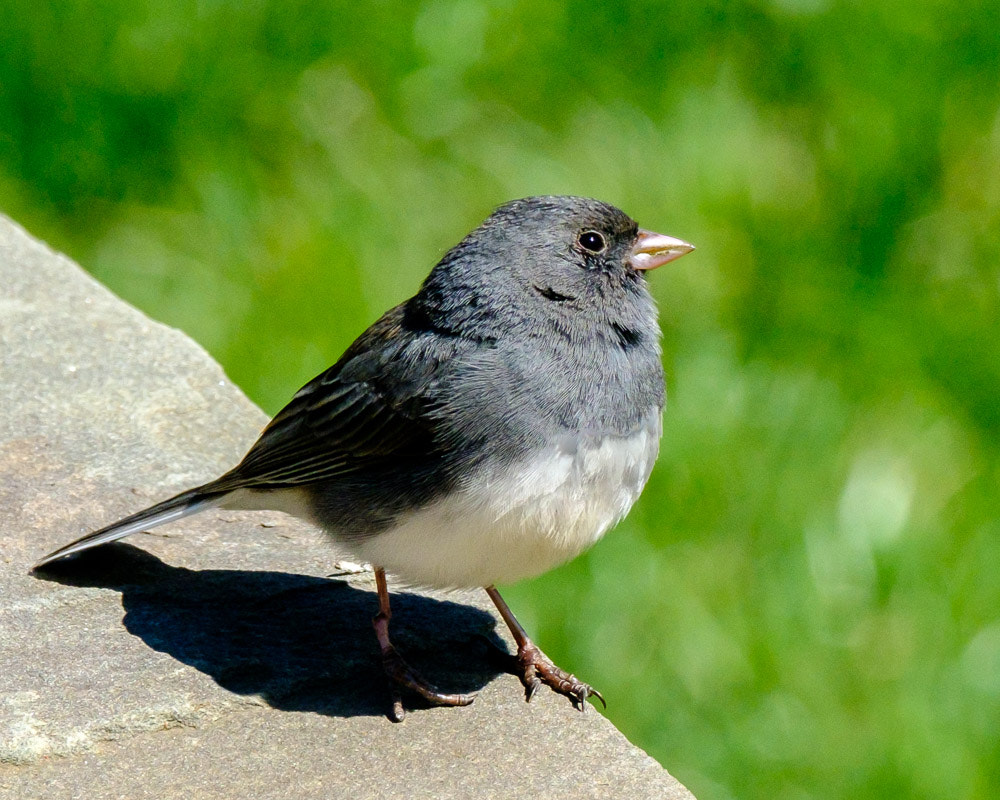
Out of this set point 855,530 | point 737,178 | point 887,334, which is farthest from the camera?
point 737,178

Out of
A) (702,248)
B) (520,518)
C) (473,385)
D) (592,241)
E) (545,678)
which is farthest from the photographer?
(702,248)

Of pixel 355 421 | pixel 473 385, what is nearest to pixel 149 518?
pixel 355 421

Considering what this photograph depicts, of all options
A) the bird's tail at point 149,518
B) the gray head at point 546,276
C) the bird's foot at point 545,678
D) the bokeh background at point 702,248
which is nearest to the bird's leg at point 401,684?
the bird's foot at point 545,678

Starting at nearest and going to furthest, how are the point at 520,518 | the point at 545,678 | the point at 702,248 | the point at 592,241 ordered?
the point at 520,518
the point at 545,678
the point at 592,241
the point at 702,248

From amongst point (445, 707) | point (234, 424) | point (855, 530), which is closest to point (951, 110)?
point (855, 530)

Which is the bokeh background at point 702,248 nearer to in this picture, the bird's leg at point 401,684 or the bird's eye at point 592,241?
the bird's leg at point 401,684

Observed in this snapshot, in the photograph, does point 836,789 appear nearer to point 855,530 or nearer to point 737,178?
point 855,530

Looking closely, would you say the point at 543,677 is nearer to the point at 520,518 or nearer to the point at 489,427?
the point at 520,518

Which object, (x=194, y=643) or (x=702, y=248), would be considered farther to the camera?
(x=702, y=248)
